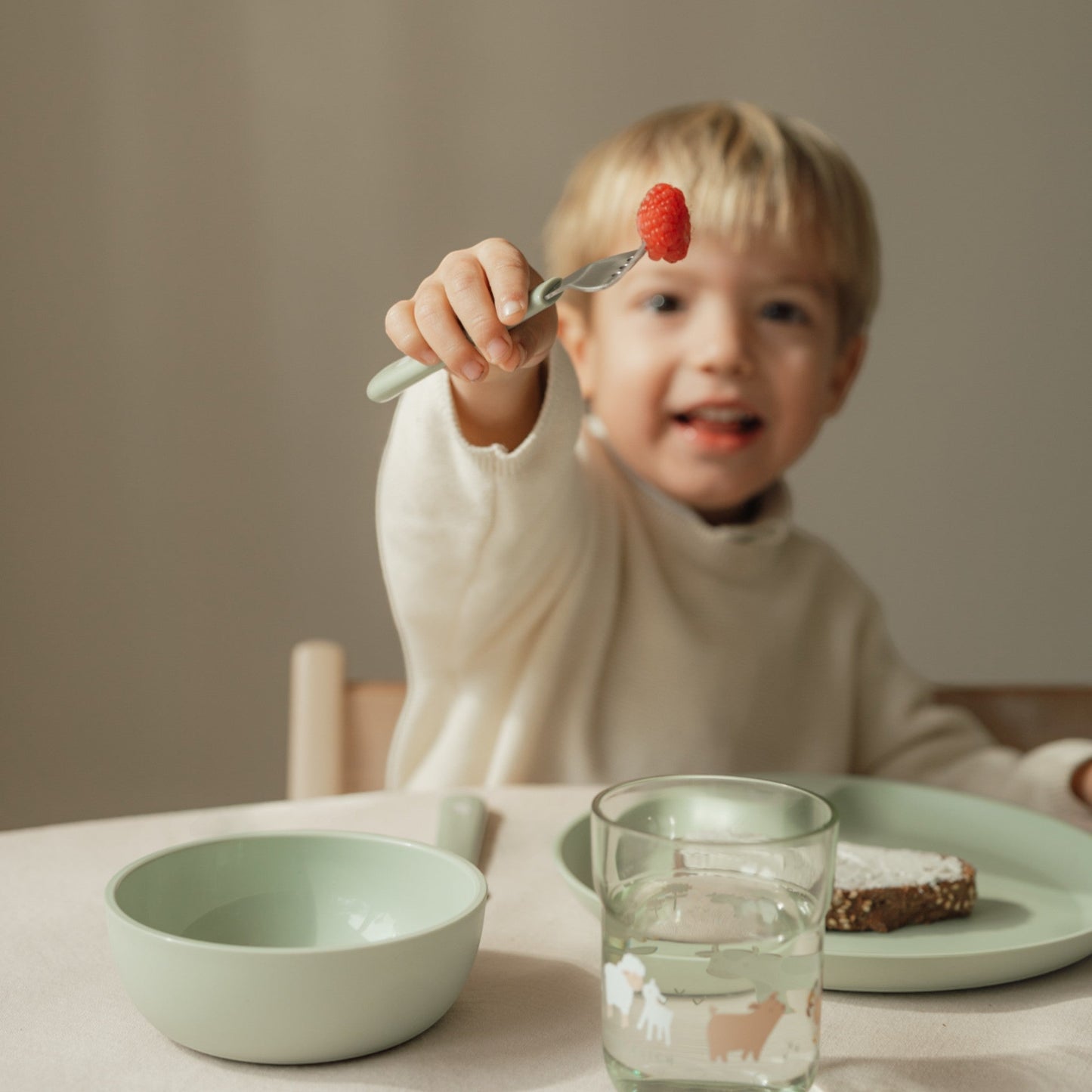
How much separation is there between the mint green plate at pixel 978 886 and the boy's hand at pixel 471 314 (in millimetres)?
212

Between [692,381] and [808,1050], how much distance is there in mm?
741

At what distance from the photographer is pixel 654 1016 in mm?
361

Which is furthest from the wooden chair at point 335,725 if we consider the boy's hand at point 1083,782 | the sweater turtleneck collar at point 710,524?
the sweater turtleneck collar at point 710,524

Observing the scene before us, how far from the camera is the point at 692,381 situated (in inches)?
41.4

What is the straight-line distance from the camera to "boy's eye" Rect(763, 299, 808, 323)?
1079 millimetres

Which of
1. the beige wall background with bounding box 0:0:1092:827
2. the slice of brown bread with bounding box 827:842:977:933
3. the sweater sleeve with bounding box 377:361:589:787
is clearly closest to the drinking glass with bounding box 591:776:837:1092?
the slice of brown bread with bounding box 827:842:977:933

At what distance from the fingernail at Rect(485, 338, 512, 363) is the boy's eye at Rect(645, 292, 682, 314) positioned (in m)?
0.56

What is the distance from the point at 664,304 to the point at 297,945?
71 centimetres

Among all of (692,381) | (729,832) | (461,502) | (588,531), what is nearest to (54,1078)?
(729,832)

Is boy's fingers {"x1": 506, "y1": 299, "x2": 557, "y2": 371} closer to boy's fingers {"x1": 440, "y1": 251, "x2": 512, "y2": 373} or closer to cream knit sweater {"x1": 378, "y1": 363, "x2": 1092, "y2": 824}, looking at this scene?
boy's fingers {"x1": 440, "y1": 251, "x2": 512, "y2": 373}

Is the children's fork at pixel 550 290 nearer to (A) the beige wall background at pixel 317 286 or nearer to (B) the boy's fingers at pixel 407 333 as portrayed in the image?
(B) the boy's fingers at pixel 407 333

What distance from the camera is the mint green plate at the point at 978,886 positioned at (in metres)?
0.45

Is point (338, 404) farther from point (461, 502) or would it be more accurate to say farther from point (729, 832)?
point (729, 832)

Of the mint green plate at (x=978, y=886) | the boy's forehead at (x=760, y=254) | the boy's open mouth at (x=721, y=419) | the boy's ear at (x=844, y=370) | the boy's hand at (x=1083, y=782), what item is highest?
the boy's forehead at (x=760, y=254)
